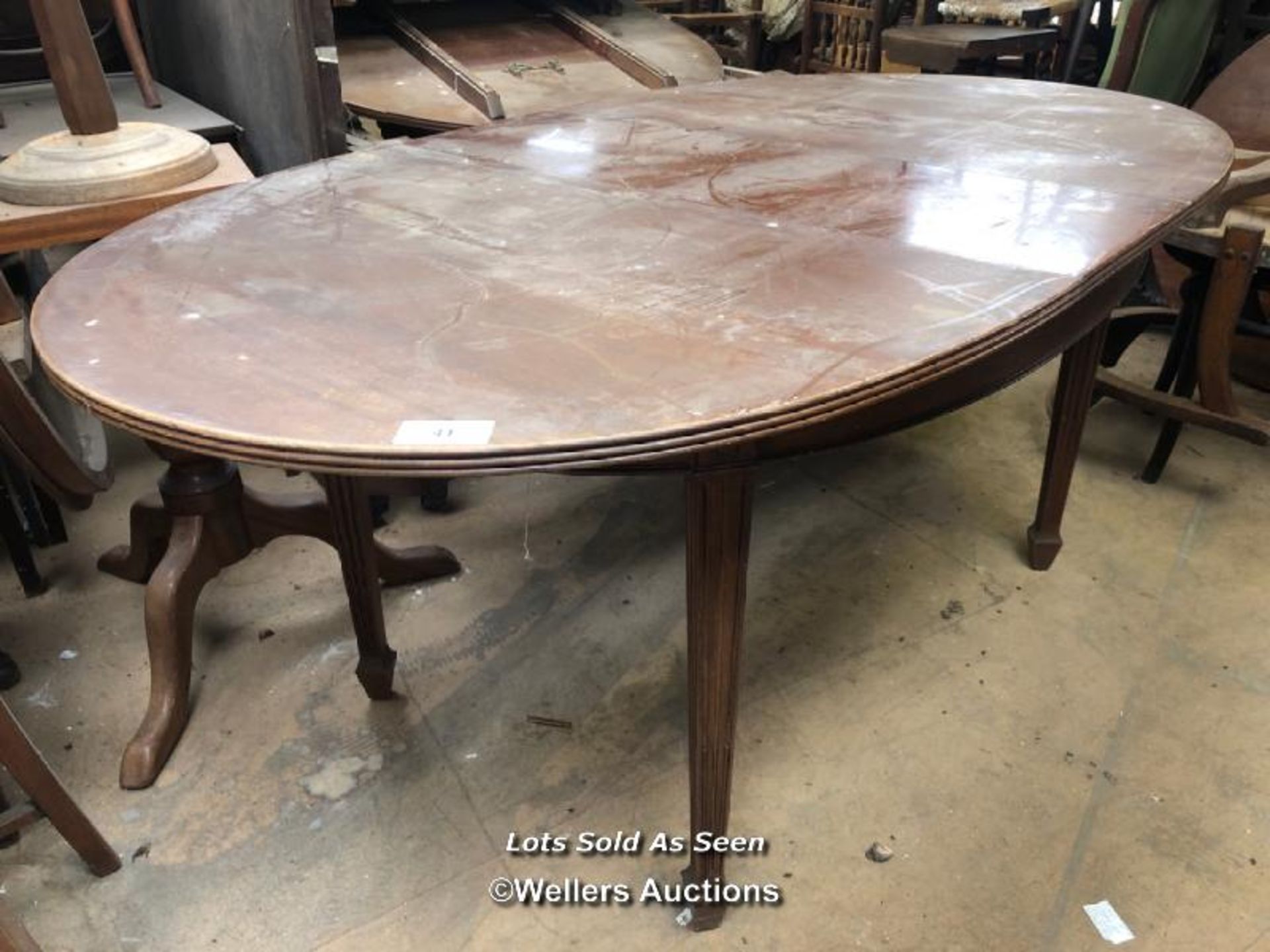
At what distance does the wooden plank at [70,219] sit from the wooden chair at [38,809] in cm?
91

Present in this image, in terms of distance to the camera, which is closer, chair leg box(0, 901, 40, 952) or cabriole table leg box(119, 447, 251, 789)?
chair leg box(0, 901, 40, 952)

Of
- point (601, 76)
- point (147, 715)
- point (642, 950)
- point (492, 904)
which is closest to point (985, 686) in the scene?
point (642, 950)

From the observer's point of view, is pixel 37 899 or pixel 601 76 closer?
pixel 37 899

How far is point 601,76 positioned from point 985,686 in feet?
6.07

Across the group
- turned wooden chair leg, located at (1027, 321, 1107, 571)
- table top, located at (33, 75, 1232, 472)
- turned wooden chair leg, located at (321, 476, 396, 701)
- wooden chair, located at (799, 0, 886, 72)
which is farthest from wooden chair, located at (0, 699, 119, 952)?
wooden chair, located at (799, 0, 886, 72)

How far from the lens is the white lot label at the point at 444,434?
781 millimetres

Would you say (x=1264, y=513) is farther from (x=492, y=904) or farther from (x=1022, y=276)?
(x=492, y=904)

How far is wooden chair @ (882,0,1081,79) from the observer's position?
3416 millimetres

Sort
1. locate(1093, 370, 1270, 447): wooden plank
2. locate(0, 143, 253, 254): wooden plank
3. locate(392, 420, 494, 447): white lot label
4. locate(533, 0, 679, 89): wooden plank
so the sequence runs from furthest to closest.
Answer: locate(533, 0, 679, 89): wooden plank, locate(1093, 370, 1270, 447): wooden plank, locate(0, 143, 253, 254): wooden plank, locate(392, 420, 494, 447): white lot label

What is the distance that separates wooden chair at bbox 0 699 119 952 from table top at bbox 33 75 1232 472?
59 centimetres

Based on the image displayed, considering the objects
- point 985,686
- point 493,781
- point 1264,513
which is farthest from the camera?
point 1264,513

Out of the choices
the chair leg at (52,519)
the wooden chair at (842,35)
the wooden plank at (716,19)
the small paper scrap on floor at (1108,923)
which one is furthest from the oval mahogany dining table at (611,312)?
the wooden plank at (716,19)

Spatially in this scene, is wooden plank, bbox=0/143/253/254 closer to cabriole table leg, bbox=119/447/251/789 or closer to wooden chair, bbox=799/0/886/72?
cabriole table leg, bbox=119/447/251/789

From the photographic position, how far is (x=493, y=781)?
1.54m
